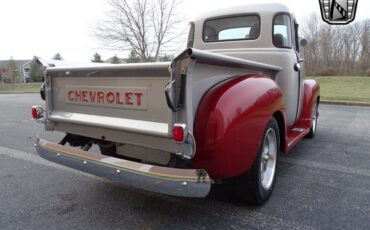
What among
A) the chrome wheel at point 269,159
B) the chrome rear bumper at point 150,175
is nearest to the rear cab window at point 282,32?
the chrome wheel at point 269,159

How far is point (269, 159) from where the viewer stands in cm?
342

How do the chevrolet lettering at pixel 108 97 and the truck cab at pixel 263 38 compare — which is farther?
the truck cab at pixel 263 38

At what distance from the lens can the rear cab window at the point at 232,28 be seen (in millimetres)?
4527

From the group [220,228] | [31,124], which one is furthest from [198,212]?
[31,124]

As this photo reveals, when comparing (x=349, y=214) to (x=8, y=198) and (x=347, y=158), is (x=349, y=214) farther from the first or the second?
(x=8, y=198)

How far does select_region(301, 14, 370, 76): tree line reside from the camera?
29.7 meters

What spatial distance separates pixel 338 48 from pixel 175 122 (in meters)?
34.0

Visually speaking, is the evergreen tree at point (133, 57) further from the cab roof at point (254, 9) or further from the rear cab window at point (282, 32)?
the rear cab window at point (282, 32)

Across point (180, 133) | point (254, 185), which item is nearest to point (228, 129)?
point (180, 133)

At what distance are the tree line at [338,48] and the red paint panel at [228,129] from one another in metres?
28.0

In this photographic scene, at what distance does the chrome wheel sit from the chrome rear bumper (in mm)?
1189

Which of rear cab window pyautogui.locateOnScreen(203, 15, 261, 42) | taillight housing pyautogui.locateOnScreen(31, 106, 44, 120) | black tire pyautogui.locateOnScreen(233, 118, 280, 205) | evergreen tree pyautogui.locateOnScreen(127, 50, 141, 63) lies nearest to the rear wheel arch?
black tire pyautogui.locateOnScreen(233, 118, 280, 205)

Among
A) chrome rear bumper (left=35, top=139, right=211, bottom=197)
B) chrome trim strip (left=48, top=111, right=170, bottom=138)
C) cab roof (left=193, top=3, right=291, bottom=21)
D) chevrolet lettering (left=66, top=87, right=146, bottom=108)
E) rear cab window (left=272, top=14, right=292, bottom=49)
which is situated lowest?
chrome rear bumper (left=35, top=139, right=211, bottom=197)

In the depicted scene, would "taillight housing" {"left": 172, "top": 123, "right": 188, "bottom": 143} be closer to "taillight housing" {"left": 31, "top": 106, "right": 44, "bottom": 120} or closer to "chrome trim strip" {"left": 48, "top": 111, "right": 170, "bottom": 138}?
"chrome trim strip" {"left": 48, "top": 111, "right": 170, "bottom": 138}
